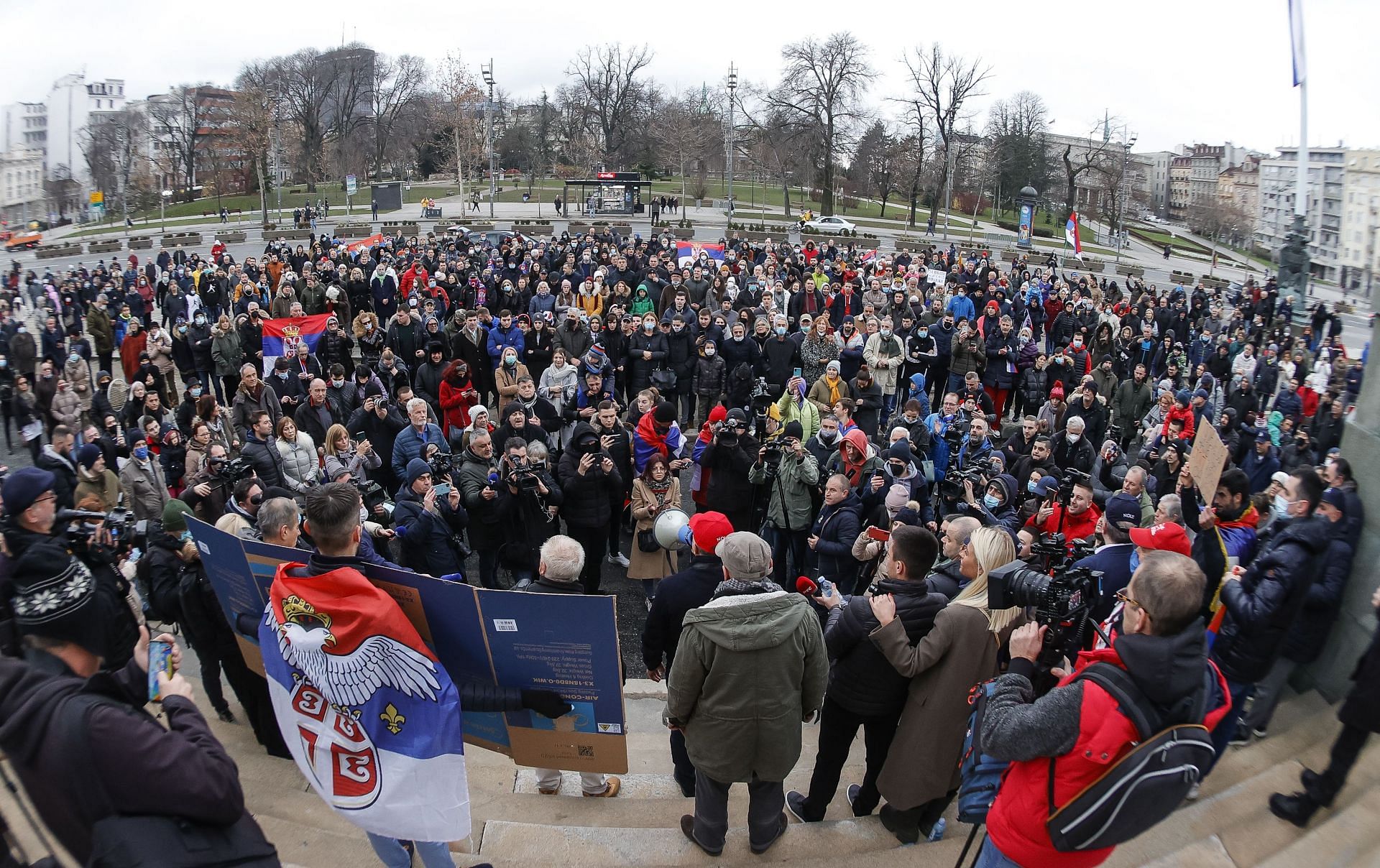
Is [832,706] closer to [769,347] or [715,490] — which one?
[715,490]

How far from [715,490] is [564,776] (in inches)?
135

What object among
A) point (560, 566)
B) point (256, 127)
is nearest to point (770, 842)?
point (560, 566)

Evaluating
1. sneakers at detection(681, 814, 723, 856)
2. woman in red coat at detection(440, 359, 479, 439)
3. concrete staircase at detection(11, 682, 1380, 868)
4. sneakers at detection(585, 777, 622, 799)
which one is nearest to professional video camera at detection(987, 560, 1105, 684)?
concrete staircase at detection(11, 682, 1380, 868)

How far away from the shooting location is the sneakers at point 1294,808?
3.91 metres

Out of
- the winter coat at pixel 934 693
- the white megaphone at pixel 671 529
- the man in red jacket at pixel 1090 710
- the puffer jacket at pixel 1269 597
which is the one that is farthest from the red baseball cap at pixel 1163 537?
the white megaphone at pixel 671 529

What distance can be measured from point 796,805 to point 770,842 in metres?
0.57

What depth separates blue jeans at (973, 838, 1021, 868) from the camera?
3031 mm

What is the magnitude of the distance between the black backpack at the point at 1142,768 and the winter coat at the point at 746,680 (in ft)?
4.23

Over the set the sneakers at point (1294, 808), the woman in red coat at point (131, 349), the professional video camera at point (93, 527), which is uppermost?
the woman in red coat at point (131, 349)

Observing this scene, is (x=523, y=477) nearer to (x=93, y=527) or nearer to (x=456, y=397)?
(x=93, y=527)

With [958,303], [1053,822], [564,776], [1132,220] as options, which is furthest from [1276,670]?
[1132,220]

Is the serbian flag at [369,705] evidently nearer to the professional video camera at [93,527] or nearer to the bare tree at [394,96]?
the professional video camera at [93,527]

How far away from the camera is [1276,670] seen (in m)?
5.14

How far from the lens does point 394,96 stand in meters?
84.9
